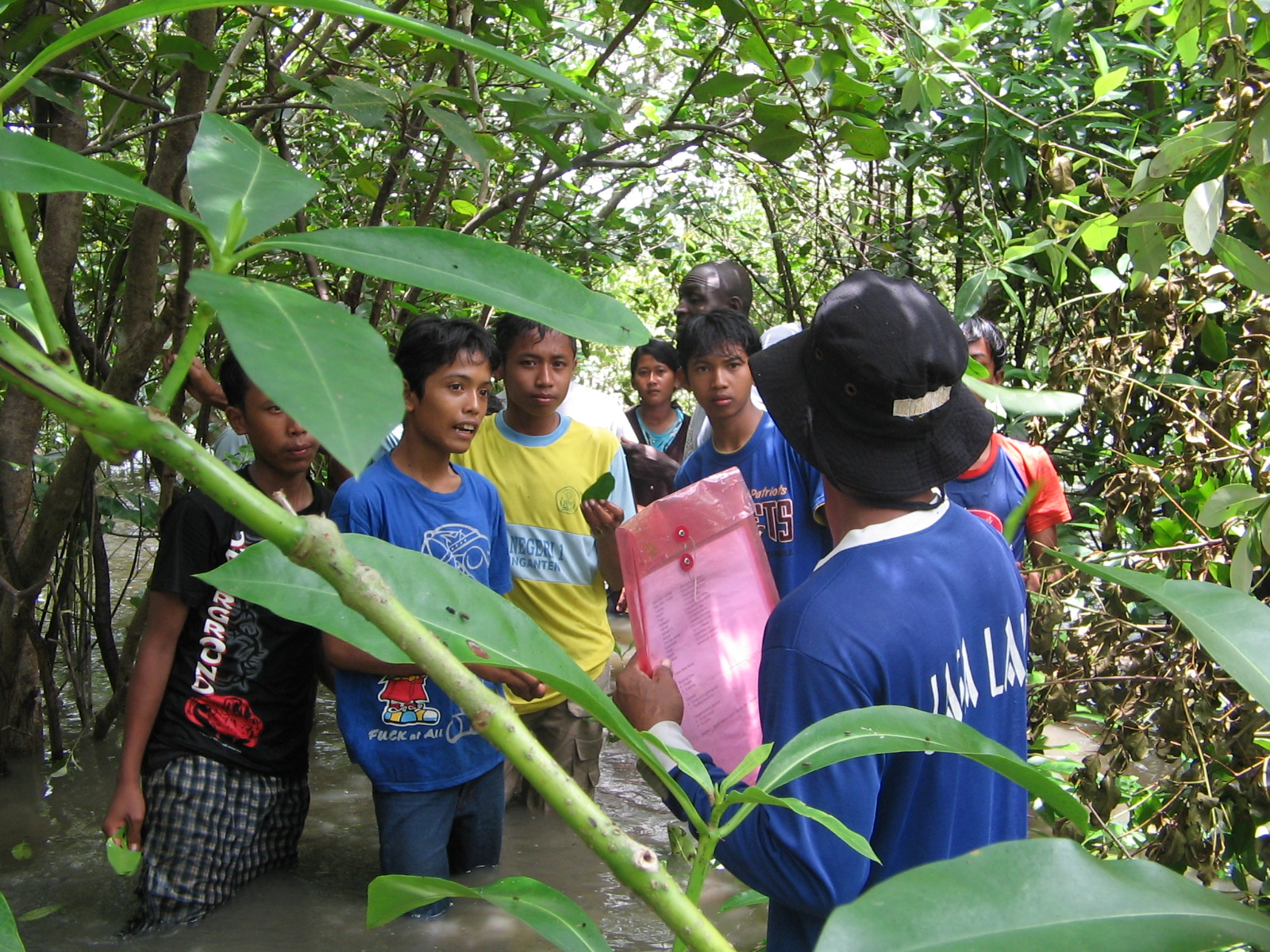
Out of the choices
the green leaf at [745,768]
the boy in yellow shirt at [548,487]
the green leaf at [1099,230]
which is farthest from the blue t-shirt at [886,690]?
the boy in yellow shirt at [548,487]

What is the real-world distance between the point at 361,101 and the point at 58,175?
71.1 inches

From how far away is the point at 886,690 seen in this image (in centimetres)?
125

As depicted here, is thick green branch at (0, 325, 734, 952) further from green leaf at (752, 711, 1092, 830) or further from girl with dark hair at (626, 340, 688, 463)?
girl with dark hair at (626, 340, 688, 463)

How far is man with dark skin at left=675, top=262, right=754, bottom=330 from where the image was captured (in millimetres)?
4172

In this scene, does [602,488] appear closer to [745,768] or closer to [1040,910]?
[745,768]

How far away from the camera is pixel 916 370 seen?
1.34m

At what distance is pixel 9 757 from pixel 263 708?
146 cm

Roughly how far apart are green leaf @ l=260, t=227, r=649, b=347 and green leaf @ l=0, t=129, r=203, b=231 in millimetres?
56

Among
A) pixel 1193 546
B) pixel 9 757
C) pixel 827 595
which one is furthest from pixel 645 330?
pixel 9 757

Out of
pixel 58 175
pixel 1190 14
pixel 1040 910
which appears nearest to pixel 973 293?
pixel 1190 14

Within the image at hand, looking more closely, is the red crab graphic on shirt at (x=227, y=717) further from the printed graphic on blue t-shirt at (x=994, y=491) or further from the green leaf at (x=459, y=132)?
the printed graphic on blue t-shirt at (x=994, y=491)

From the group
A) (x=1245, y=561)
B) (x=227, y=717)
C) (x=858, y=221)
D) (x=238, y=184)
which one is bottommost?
(x=227, y=717)

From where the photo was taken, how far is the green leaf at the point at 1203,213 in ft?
4.78

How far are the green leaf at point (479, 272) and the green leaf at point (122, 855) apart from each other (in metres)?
2.20
